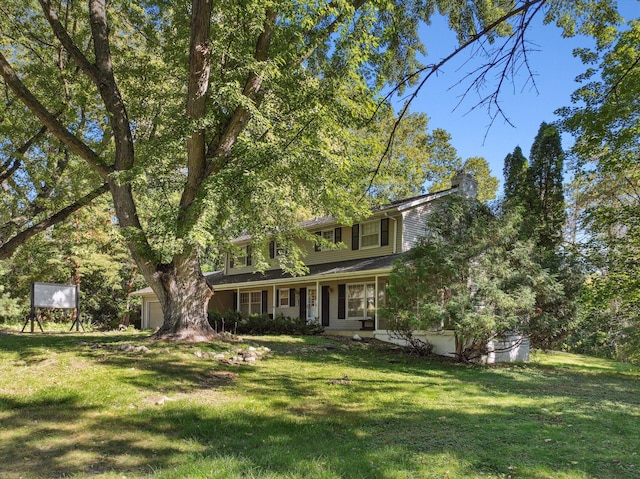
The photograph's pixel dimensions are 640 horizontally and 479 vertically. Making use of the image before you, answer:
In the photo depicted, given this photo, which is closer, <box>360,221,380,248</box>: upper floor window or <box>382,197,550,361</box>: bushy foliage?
<box>382,197,550,361</box>: bushy foliage

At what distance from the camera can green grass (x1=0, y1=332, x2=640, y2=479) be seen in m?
4.25

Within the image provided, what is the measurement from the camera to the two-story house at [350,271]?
17.3m

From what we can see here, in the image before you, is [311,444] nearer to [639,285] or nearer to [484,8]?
[484,8]

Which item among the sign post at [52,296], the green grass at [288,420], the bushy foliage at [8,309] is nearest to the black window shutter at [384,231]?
the green grass at [288,420]

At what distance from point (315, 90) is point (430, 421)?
7.40m

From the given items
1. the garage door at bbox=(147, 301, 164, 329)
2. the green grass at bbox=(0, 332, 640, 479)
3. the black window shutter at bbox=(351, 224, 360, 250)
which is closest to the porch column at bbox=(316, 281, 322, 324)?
the black window shutter at bbox=(351, 224, 360, 250)

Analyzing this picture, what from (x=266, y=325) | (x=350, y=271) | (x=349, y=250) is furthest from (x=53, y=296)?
(x=349, y=250)

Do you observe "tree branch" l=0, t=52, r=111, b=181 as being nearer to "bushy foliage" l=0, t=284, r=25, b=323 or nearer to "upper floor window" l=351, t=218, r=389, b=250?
"upper floor window" l=351, t=218, r=389, b=250

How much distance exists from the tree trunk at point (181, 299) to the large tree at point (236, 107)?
0.03 m

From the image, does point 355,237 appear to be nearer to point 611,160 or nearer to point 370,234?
point 370,234

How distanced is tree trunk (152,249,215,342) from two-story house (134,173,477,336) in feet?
13.5

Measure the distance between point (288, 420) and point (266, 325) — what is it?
1234 centimetres

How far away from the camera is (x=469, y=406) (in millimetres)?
7066

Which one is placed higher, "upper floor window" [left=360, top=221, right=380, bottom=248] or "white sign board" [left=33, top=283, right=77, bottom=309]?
"upper floor window" [left=360, top=221, right=380, bottom=248]
